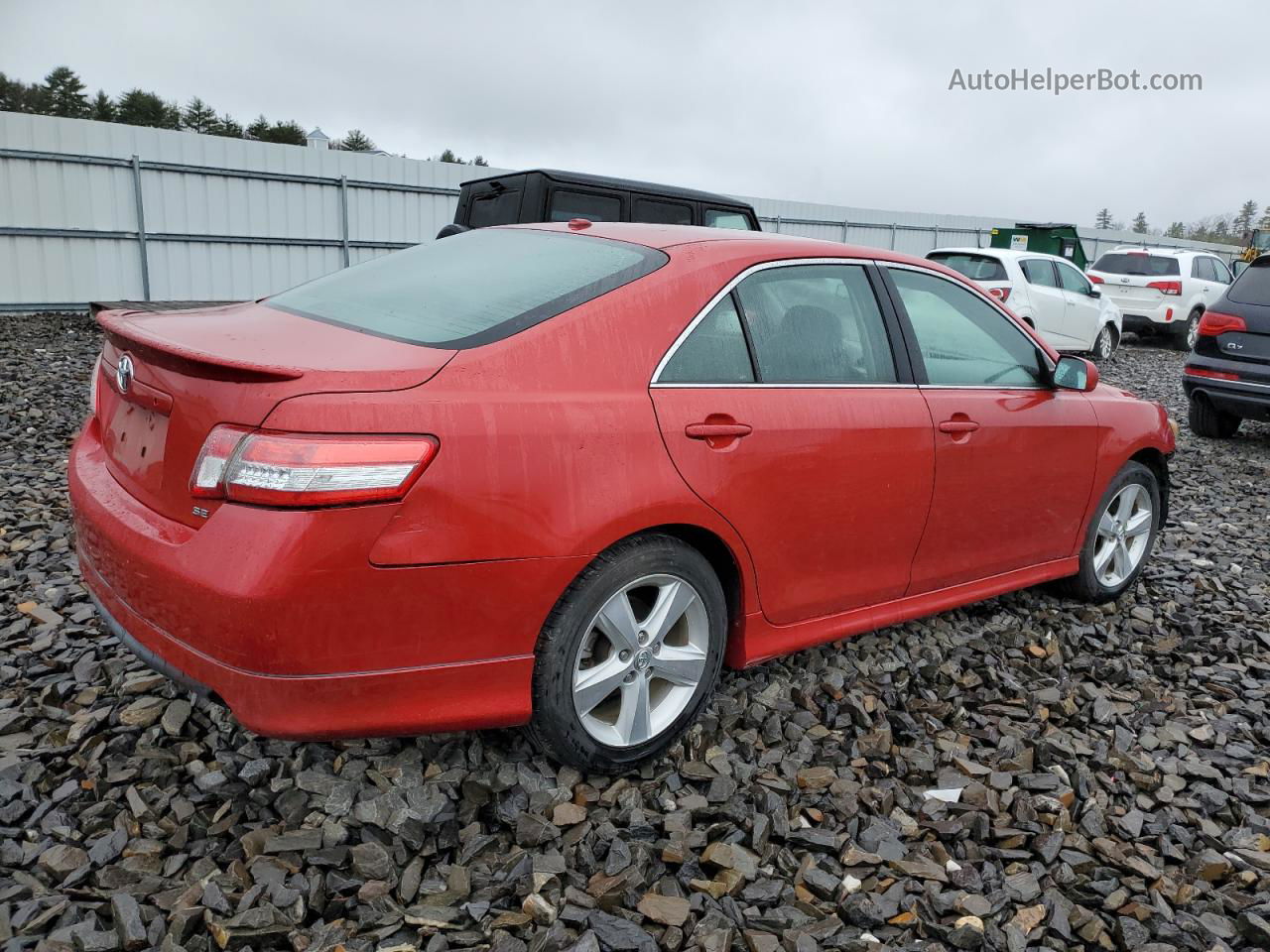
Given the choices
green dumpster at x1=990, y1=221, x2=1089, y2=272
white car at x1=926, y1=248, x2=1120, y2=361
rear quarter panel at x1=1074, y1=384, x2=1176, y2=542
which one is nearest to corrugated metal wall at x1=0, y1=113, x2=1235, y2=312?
white car at x1=926, y1=248, x2=1120, y2=361

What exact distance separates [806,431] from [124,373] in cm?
188

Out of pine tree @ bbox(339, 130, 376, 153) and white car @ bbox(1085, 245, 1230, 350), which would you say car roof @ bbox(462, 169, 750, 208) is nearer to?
white car @ bbox(1085, 245, 1230, 350)

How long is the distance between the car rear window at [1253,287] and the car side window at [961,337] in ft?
18.2

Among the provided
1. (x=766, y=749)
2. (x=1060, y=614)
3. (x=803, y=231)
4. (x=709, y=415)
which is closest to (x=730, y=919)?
(x=766, y=749)

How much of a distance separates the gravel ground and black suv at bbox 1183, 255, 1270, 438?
523 centimetres

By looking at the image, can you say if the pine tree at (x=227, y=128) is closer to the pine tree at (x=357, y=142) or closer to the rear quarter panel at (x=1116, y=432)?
the pine tree at (x=357, y=142)

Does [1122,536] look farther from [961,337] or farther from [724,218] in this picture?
[724,218]

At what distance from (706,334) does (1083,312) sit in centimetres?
1325

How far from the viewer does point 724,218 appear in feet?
31.2

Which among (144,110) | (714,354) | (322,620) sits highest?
(144,110)

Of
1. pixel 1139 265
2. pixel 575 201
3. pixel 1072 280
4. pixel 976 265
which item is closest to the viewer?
pixel 575 201

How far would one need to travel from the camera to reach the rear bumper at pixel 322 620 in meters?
2.02

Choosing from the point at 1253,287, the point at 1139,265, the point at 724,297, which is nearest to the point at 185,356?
the point at 724,297

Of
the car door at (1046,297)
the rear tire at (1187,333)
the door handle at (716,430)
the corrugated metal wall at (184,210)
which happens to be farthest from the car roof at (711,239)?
the rear tire at (1187,333)
